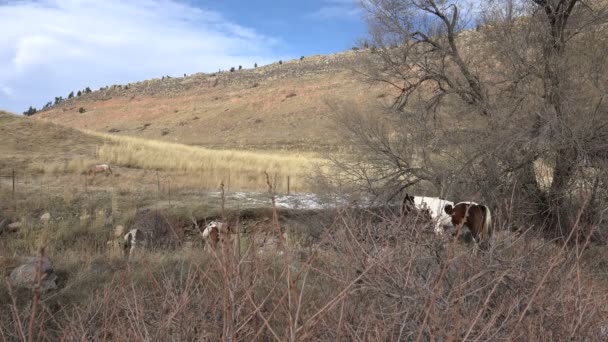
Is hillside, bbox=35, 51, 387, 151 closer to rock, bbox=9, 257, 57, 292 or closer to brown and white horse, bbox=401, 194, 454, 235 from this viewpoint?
brown and white horse, bbox=401, 194, 454, 235

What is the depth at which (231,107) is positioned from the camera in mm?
→ 53531

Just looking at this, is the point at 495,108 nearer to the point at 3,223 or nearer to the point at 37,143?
the point at 3,223

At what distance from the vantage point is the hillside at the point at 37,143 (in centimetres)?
2202

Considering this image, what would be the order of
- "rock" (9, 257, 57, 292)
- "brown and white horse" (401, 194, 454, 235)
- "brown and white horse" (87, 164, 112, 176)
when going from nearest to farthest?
1. "brown and white horse" (401, 194, 454, 235)
2. "rock" (9, 257, 57, 292)
3. "brown and white horse" (87, 164, 112, 176)

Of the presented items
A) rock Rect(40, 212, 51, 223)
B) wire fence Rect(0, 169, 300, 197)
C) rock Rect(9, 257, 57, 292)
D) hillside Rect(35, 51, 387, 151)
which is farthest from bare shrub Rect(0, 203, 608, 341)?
hillside Rect(35, 51, 387, 151)

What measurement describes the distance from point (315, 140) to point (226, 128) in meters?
12.3

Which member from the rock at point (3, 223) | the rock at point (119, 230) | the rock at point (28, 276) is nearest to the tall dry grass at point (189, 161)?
the rock at point (119, 230)

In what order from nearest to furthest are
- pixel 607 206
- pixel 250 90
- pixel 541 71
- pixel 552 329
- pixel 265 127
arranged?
pixel 552 329
pixel 607 206
pixel 541 71
pixel 265 127
pixel 250 90

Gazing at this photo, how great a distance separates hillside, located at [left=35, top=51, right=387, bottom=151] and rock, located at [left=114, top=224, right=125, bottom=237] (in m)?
20.5

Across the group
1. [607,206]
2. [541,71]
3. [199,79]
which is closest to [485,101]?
[541,71]

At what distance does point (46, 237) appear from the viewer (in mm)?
11438

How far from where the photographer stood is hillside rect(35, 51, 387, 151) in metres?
42.5

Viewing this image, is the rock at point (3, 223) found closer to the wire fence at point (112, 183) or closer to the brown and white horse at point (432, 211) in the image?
the wire fence at point (112, 183)

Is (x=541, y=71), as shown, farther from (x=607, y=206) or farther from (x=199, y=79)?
(x=199, y=79)
